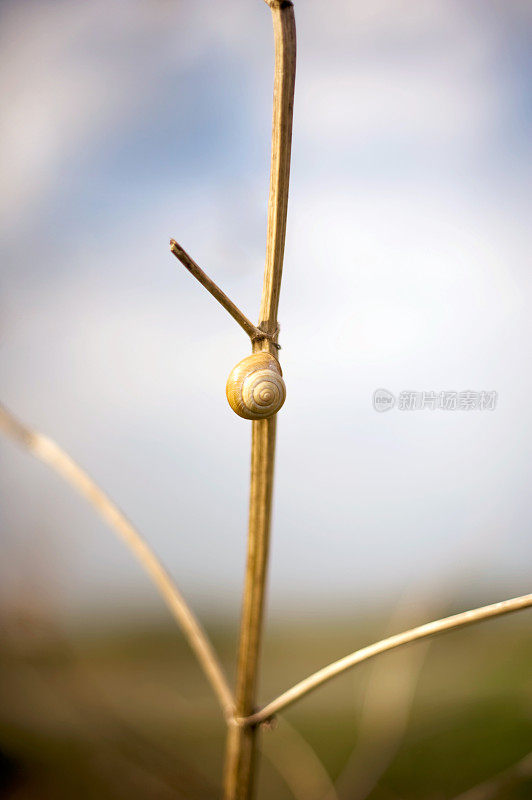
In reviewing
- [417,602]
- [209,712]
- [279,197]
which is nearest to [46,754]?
[209,712]

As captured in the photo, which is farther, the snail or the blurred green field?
the blurred green field

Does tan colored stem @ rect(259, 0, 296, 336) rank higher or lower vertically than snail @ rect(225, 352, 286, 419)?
higher

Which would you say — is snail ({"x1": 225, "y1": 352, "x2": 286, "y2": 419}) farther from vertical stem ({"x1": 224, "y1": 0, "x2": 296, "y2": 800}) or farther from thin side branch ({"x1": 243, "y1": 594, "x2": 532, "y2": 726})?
thin side branch ({"x1": 243, "y1": 594, "x2": 532, "y2": 726})

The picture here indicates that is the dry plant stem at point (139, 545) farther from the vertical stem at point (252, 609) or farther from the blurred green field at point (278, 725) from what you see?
the blurred green field at point (278, 725)

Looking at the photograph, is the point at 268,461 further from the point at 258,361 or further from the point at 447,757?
the point at 447,757

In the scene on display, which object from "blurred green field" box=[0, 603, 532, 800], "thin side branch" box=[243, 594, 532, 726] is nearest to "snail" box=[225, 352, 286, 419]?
"thin side branch" box=[243, 594, 532, 726]

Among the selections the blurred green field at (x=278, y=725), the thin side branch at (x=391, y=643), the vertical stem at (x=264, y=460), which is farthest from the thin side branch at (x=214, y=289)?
the blurred green field at (x=278, y=725)

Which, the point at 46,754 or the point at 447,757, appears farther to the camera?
the point at 46,754
